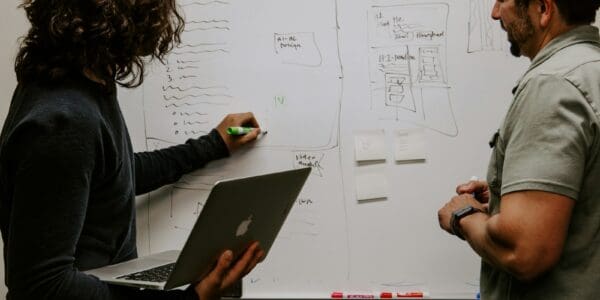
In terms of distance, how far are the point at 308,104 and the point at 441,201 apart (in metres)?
0.47

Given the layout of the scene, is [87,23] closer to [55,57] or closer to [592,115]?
[55,57]

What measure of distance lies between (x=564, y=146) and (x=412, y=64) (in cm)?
69

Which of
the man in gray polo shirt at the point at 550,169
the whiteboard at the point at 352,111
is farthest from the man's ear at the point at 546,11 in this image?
the whiteboard at the point at 352,111

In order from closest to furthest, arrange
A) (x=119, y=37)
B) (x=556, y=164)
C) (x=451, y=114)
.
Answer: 1. (x=556, y=164)
2. (x=119, y=37)
3. (x=451, y=114)

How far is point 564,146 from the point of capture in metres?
0.91

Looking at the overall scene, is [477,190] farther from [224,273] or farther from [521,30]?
[224,273]

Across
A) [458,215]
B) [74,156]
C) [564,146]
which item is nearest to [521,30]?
[564,146]

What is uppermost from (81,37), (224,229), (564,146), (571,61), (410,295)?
(81,37)

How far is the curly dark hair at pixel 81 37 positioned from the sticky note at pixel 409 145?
0.79m

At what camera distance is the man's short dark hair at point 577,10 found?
1.01m

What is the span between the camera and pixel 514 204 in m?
0.93

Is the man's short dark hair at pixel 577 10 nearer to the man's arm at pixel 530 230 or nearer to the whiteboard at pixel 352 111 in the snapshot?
the man's arm at pixel 530 230

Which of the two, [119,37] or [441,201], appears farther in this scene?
[441,201]

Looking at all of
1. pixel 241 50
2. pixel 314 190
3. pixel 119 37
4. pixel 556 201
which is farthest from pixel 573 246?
pixel 241 50
